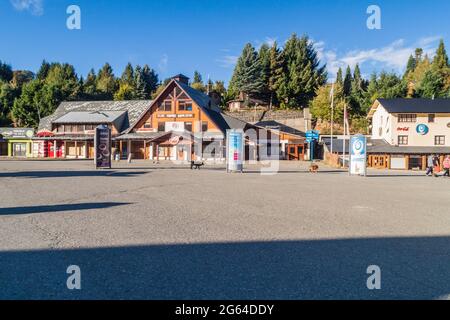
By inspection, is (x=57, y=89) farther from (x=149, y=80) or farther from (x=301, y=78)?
Answer: (x=301, y=78)

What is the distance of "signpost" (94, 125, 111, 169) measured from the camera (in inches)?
1022

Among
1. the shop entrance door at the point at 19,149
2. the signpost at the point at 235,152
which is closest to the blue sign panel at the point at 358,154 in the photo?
the signpost at the point at 235,152

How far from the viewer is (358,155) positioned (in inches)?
888

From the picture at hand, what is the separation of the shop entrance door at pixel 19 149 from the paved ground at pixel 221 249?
50.8 meters

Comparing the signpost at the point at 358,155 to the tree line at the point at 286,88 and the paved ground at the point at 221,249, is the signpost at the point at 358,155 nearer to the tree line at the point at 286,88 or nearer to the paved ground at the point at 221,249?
the paved ground at the point at 221,249

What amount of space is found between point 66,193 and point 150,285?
9.13 m

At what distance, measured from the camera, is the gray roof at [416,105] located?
4162cm

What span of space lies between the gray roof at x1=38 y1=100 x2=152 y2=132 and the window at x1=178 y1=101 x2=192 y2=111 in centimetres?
1104

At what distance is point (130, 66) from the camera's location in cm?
10444

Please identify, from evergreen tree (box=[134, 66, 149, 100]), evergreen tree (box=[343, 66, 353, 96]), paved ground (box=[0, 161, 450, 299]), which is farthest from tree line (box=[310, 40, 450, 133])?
paved ground (box=[0, 161, 450, 299])

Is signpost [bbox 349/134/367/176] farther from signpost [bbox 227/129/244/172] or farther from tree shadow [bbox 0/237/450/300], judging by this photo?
tree shadow [bbox 0/237/450/300]

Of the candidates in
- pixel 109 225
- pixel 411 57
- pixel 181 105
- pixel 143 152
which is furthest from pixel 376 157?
pixel 411 57

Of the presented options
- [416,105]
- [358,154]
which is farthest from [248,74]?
[358,154]

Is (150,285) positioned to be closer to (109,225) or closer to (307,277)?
(307,277)
